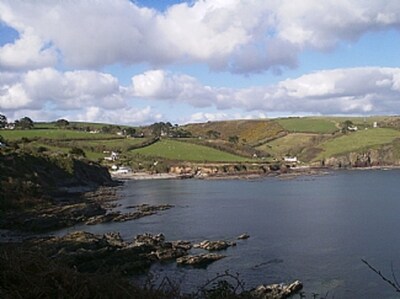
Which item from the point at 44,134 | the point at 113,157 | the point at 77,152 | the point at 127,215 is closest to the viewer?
the point at 127,215

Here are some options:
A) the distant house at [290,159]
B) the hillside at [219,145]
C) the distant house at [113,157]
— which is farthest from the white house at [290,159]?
the distant house at [113,157]

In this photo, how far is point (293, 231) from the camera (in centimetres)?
4816

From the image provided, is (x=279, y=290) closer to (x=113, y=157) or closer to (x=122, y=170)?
(x=122, y=170)

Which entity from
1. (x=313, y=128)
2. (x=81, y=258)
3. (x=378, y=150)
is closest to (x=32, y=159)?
(x=81, y=258)

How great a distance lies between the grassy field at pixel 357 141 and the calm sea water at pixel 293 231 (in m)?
72.5

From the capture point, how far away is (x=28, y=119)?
172875 millimetres

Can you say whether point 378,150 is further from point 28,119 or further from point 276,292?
point 276,292

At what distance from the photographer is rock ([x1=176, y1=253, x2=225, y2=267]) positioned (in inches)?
1351

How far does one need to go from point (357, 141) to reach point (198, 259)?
14111 cm

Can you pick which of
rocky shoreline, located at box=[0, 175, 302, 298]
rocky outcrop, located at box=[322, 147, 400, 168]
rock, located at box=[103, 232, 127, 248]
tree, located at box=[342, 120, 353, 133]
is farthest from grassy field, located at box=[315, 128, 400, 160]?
rock, located at box=[103, 232, 127, 248]

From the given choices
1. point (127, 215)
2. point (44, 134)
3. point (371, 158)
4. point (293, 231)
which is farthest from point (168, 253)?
point (371, 158)

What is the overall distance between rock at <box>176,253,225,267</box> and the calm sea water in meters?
0.67

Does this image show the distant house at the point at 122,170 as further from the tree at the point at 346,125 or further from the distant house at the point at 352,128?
the distant house at the point at 352,128

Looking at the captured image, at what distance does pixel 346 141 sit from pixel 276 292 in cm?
15002
